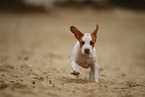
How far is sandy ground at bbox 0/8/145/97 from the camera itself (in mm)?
3703

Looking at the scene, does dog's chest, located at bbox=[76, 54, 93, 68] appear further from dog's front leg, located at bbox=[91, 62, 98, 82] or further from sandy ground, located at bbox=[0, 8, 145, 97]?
sandy ground, located at bbox=[0, 8, 145, 97]

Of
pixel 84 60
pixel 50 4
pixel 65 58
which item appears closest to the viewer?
pixel 84 60

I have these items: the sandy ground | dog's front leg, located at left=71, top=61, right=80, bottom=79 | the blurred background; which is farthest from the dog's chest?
the blurred background

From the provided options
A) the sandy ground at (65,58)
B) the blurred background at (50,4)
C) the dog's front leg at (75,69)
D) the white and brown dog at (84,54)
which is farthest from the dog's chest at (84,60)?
the blurred background at (50,4)

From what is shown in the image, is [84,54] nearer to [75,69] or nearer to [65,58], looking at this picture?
[75,69]

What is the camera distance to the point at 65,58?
391 inches

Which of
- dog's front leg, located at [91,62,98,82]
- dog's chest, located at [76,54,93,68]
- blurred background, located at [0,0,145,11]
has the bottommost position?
dog's front leg, located at [91,62,98,82]

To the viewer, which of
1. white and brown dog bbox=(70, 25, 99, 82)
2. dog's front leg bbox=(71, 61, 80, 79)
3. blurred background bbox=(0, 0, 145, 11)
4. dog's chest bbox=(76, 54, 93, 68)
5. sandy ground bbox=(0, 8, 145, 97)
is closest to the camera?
sandy ground bbox=(0, 8, 145, 97)

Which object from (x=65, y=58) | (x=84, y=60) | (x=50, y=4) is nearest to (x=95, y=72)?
(x=84, y=60)

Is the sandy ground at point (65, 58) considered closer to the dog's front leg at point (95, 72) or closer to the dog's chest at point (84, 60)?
the dog's front leg at point (95, 72)

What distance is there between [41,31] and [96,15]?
11984 mm

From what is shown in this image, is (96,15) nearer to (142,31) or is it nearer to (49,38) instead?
(142,31)

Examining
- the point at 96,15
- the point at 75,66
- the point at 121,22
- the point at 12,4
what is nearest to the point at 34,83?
the point at 75,66

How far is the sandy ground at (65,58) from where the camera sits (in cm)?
370
